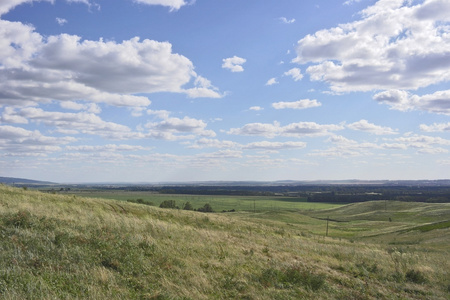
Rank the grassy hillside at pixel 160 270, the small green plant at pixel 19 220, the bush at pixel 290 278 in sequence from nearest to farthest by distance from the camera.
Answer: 1. the grassy hillside at pixel 160 270
2. the bush at pixel 290 278
3. the small green plant at pixel 19 220

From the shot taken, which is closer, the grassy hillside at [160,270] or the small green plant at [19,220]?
the grassy hillside at [160,270]

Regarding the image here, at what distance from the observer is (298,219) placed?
112m

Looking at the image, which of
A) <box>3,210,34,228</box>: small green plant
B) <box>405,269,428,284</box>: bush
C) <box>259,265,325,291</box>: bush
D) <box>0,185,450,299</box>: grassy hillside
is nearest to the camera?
<box>0,185,450,299</box>: grassy hillside

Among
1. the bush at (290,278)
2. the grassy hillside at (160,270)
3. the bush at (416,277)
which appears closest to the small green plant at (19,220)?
the grassy hillside at (160,270)

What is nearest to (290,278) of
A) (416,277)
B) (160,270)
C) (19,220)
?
(160,270)

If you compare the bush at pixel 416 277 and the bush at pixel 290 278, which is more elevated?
the bush at pixel 290 278

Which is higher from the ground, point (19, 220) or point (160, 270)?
point (19, 220)

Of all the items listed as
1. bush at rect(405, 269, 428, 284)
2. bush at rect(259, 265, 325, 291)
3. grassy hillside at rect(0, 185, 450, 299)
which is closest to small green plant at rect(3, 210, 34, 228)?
grassy hillside at rect(0, 185, 450, 299)

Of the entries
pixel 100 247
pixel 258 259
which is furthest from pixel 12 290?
pixel 258 259

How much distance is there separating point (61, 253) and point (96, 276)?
6.93 feet

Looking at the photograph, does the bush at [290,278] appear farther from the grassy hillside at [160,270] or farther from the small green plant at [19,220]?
the small green plant at [19,220]

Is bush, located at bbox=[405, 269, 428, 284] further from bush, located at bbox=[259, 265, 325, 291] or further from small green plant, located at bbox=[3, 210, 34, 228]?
small green plant, located at bbox=[3, 210, 34, 228]

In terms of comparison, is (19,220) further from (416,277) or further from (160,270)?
(416,277)

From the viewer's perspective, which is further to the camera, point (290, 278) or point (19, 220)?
point (19, 220)
